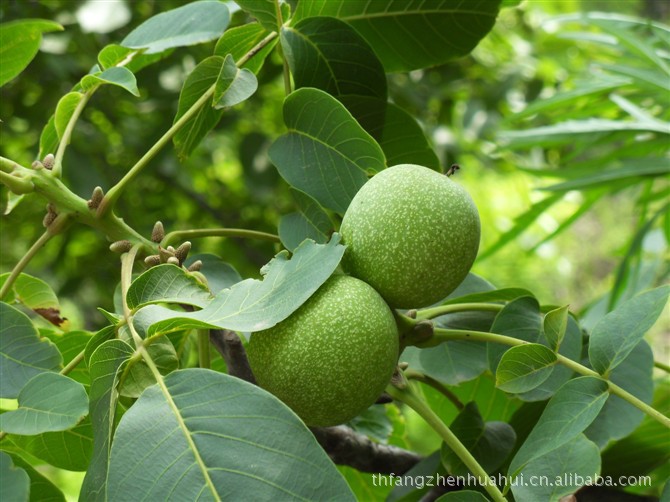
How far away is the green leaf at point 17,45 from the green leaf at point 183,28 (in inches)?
4.0

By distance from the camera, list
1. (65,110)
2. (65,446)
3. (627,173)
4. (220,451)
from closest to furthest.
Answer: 1. (220,451)
2. (65,446)
3. (65,110)
4. (627,173)

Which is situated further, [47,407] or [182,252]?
[182,252]

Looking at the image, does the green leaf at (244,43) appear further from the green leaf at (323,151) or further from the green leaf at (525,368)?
the green leaf at (525,368)

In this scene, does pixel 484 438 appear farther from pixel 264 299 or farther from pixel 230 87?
pixel 230 87

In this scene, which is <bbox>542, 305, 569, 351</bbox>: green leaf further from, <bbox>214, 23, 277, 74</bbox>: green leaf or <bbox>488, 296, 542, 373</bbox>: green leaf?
<bbox>214, 23, 277, 74</bbox>: green leaf

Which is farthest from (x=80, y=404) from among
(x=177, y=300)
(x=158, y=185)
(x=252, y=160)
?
(x=158, y=185)

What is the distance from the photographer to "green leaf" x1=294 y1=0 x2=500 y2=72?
90cm

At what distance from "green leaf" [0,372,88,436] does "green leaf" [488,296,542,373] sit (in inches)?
16.3

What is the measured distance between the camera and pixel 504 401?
996 millimetres

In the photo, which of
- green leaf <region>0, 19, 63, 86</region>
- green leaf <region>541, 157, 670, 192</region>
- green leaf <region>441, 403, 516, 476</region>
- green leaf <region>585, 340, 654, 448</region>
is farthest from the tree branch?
green leaf <region>541, 157, 670, 192</region>

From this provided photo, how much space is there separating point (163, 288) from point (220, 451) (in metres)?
0.17

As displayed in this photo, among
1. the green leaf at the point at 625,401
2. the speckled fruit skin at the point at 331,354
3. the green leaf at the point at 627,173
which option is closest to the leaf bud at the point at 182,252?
the speckled fruit skin at the point at 331,354

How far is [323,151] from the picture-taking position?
0.81m

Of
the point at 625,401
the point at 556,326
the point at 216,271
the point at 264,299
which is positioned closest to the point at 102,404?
the point at 264,299
